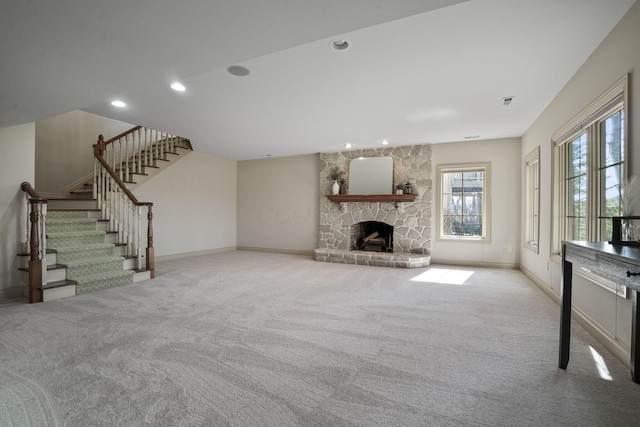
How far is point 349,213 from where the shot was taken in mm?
6855

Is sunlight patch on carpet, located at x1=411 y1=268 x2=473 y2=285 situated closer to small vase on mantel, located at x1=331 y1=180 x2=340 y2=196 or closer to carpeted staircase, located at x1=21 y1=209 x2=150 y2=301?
small vase on mantel, located at x1=331 y1=180 x2=340 y2=196

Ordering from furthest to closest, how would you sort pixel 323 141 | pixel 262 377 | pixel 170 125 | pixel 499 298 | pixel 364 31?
pixel 323 141, pixel 170 125, pixel 499 298, pixel 364 31, pixel 262 377

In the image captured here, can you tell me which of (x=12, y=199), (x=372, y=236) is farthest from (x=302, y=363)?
(x=372, y=236)

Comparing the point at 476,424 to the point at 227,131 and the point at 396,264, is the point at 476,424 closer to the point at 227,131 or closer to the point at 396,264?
the point at 396,264

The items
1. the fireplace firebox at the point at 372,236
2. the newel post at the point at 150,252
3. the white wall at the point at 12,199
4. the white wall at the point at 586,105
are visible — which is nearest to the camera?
the white wall at the point at 586,105

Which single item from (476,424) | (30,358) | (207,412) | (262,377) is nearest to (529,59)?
(476,424)

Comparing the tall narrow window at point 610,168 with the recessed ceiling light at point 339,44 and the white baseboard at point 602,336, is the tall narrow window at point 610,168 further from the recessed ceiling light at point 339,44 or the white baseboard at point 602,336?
the recessed ceiling light at point 339,44

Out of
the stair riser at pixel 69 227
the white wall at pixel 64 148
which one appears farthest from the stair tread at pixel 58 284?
the white wall at pixel 64 148

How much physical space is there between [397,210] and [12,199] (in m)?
6.19

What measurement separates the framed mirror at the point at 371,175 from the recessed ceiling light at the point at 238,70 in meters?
4.02

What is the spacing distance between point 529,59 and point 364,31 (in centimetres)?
168

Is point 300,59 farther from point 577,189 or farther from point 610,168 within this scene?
point 577,189

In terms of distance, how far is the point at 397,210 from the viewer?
6.38m

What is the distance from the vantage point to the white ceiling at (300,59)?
65.5 inches
